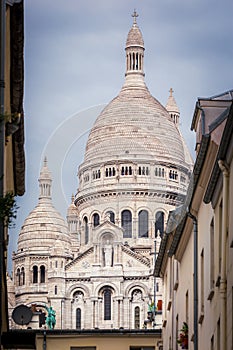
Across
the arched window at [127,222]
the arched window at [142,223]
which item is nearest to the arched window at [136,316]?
the arched window at [142,223]

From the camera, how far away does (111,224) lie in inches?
5305

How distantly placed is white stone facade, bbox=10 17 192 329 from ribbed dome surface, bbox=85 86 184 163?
10cm

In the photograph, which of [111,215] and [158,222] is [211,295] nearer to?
[158,222]

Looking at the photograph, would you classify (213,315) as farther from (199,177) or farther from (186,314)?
(186,314)

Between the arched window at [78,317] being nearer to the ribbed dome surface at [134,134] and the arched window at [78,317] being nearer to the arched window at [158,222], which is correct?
the arched window at [158,222]

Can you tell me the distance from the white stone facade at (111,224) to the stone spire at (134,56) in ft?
3.11

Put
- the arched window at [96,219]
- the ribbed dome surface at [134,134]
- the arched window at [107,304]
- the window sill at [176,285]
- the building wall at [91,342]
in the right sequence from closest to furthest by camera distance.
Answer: the window sill at [176,285] < the building wall at [91,342] < the arched window at [107,304] < the arched window at [96,219] < the ribbed dome surface at [134,134]

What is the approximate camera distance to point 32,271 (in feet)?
467

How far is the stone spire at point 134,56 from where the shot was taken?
157000 millimetres

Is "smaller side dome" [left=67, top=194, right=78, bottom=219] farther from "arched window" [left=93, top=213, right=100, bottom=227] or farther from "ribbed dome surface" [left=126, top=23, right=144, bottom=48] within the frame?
"ribbed dome surface" [left=126, top=23, right=144, bottom=48]

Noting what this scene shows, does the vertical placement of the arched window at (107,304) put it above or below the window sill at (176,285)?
above

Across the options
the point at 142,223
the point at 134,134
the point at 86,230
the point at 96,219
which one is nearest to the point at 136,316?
the point at 142,223

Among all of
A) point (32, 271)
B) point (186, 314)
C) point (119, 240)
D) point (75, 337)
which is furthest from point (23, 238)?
point (186, 314)

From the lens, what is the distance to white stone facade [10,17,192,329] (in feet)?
440
